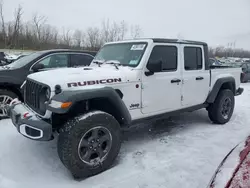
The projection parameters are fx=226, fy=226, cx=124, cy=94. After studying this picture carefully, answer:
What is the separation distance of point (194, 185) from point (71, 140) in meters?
1.64

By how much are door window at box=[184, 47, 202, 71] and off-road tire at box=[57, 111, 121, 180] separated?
7.16 feet

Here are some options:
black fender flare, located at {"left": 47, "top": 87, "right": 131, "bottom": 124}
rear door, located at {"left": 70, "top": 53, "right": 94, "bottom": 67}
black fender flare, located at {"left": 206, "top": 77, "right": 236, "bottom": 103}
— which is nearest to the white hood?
black fender flare, located at {"left": 47, "top": 87, "right": 131, "bottom": 124}

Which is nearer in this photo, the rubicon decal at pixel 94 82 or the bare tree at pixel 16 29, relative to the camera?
the rubicon decal at pixel 94 82

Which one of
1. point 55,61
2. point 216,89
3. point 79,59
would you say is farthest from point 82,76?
point 79,59

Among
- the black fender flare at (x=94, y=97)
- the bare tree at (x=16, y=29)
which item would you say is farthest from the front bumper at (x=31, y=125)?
the bare tree at (x=16, y=29)

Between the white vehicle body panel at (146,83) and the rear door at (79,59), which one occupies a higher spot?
the rear door at (79,59)

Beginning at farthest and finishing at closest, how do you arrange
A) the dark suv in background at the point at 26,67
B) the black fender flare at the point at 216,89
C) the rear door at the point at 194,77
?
the dark suv in background at the point at 26,67 → the black fender flare at the point at 216,89 → the rear door at the point at 194,77

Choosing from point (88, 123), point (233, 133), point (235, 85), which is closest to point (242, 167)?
point (88, 123)

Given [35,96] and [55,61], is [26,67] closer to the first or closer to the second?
[55,61]

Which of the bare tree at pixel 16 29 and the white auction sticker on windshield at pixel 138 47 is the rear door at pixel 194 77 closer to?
the white auction sticker on windshield at pixel 138 47

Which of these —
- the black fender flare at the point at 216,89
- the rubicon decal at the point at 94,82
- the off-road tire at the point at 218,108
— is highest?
the rubicon decal at the point at 94,82

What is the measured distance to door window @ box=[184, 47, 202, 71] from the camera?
4.52 m

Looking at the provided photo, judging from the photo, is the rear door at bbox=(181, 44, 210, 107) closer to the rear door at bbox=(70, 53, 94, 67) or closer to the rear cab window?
the rear cab window

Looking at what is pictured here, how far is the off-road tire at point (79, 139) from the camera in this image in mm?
2762
